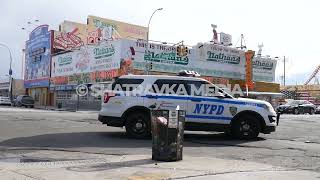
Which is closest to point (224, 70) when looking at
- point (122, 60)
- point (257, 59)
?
point (257, 59)

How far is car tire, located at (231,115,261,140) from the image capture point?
1566 centimetres

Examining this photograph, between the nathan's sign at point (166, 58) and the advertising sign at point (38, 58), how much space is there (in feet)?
62.5

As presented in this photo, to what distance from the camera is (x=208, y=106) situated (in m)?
15.3

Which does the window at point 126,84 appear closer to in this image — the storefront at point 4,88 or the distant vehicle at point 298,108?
the distant vehicle at point 298,108

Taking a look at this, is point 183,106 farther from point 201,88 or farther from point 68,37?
point 68,37

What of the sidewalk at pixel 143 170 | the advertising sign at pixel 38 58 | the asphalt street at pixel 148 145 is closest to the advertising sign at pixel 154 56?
the advertising sign at pixel 38 58

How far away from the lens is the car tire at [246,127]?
616 inches

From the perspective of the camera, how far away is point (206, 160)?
1079 centimetres

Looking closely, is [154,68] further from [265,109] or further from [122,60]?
[265,109]

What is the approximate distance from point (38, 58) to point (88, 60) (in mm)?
15726

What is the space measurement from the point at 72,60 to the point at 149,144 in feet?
137

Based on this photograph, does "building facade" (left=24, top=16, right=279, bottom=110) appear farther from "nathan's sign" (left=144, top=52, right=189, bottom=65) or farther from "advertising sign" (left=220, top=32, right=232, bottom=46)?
"advertising sign" (left=220, top=32, right=232, bottom=46)

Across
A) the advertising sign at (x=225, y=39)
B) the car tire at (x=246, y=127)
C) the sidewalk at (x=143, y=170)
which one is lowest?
the sidewalk at (x=143, y=170)

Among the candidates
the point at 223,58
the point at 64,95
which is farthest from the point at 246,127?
the point at 64,95
